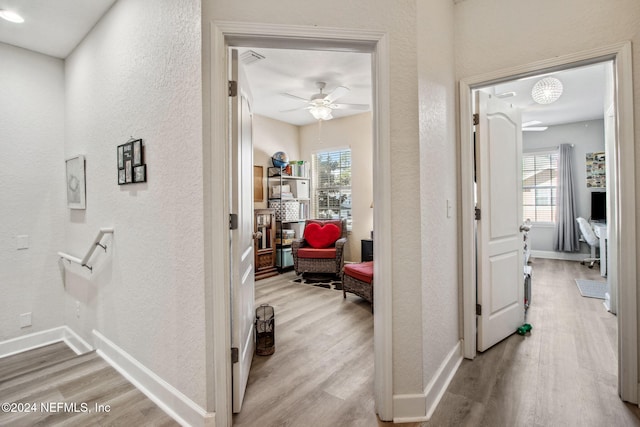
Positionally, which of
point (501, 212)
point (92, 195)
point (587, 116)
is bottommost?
point (501, 212)

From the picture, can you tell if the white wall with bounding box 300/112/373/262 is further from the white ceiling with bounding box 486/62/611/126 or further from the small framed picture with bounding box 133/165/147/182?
the small framed picture with bounding box 133/165/147/182

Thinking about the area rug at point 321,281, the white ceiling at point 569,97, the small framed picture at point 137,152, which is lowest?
the area rug at point 321,281

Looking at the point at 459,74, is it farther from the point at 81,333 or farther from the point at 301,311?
the point at 81,333

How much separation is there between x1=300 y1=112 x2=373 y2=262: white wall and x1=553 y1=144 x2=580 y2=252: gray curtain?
4.13 m

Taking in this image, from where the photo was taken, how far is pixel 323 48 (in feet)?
5.31

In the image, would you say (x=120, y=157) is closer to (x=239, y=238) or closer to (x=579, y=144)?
(x=239, y=238)

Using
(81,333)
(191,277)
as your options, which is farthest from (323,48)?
(81,333)

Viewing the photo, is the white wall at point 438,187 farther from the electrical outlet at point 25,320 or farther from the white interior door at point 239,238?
the electrical outlet at point 25,320

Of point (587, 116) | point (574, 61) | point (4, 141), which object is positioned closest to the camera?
point (574, 61)

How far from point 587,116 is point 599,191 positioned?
1.49 metres

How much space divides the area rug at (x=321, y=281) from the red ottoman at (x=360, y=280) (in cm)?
63

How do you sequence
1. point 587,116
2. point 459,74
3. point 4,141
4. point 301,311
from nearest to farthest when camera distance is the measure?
point 459,74 → point 4,141 → point 301,311 → point 587,116

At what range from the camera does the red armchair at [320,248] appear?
4.55 meters

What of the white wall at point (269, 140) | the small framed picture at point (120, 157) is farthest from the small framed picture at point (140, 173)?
the white wall at point (269, 140)
